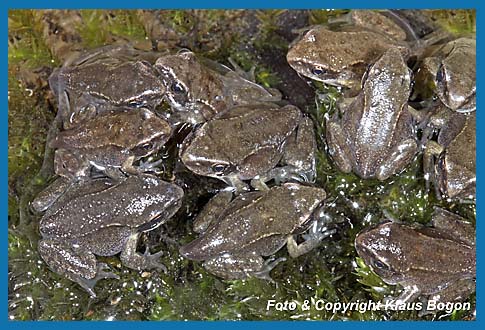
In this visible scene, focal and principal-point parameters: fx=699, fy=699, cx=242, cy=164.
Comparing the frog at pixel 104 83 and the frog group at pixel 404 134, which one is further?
the frog at pixel 104 83

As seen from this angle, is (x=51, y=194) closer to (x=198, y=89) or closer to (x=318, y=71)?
(x=198, y=89)

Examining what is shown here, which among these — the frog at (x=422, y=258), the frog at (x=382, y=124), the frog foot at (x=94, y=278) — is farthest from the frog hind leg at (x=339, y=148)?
the frog foot at (x=94, y=278)

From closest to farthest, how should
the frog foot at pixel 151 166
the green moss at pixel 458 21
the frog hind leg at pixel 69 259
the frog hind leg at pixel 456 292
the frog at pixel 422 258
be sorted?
1. the frog at pixel 422 258
2. the frog hind leg at pixel 456 292
3. the frog hind leg at pixel 69 259
4. the frog foot at pixel 151 166
5. the green moss at pixel 458 21

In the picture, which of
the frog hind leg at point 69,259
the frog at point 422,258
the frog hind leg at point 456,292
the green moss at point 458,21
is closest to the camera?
the frog at point 422,258

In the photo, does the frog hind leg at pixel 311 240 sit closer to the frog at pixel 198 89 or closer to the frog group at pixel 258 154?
the frog group at pixel 258 154

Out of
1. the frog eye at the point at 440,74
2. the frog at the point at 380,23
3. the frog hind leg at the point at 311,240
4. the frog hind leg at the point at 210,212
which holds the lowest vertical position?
the frog hind leg at the point at 311,240

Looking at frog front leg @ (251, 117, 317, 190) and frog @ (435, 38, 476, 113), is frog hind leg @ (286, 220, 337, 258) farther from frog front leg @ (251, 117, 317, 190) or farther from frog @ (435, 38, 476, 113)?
frog @ (435, 38, 476, 113)

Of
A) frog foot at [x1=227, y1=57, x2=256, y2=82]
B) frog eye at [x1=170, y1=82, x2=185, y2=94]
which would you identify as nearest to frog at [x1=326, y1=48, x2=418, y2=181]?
frog foot at [x1=227, y1=57, x2=256, y2=82]
